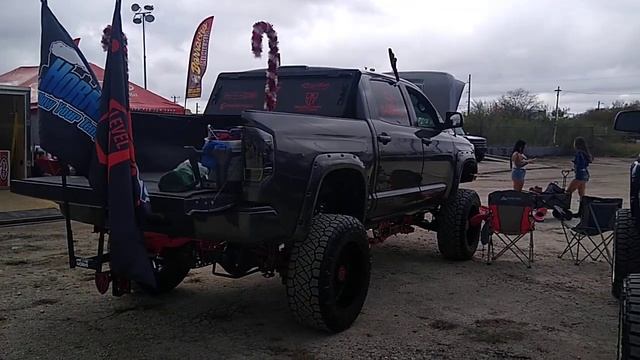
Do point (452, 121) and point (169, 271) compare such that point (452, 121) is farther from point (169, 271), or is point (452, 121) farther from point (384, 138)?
point (169, 271)

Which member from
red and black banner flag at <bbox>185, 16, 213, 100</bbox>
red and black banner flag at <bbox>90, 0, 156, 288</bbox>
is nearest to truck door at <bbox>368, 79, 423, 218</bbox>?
red and black banner flag at <bbox>90, 0, 156, 288</bbox>

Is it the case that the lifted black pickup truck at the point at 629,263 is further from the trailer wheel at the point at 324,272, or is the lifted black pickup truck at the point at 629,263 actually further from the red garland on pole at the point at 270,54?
the red garland on pole at the point at 270,54

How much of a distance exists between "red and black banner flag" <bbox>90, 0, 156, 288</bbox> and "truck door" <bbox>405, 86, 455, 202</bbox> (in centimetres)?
333

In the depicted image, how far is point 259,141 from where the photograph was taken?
13.3 feet

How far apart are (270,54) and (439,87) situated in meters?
11.4

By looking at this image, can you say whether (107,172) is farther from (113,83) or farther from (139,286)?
(139,286)

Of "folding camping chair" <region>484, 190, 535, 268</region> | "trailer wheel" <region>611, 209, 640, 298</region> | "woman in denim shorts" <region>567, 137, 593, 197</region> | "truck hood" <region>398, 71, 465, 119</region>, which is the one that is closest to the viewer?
"trailer wheel" <region>611, 209, 640, 298</region>

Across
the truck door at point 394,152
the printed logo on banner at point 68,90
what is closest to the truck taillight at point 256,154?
the printed logo on banner at point 68,90

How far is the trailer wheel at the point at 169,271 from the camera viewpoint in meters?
4.72

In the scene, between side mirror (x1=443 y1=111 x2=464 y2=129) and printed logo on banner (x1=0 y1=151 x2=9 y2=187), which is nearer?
side mirror (x1=443 y1=111 x2=464 y2=129)

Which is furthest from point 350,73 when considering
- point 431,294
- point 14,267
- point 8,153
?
point 8,153

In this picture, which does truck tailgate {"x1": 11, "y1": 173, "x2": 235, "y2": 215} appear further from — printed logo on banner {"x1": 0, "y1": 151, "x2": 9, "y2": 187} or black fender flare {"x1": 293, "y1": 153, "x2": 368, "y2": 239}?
printed logo on banner {"x1": 0, "y1": 151, "x2": 9, "y2": 187}

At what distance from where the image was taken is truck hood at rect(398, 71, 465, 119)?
634 inches

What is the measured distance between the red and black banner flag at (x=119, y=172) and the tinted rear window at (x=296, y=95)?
2178 mm
